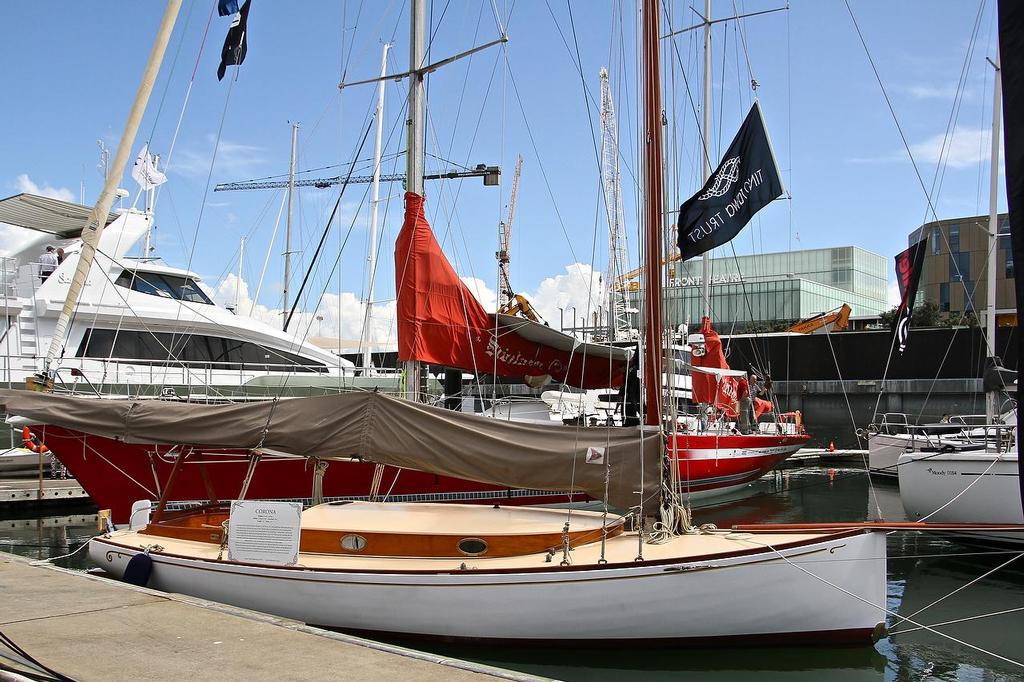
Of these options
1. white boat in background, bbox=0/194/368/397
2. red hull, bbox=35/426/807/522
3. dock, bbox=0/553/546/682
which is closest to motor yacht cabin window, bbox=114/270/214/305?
white boat in background, bbox=0/194/368/397

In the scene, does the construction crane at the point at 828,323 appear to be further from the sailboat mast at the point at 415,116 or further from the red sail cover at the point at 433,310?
the sailboat mast at the point at 415,116

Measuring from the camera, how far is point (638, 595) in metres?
7.74

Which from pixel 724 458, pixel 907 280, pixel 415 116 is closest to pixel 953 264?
pixel 907 280

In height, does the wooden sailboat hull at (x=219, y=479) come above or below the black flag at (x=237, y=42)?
below

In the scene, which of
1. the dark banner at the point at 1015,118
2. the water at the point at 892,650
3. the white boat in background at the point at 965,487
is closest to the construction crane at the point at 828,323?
the white boat in background at the point at 965,487

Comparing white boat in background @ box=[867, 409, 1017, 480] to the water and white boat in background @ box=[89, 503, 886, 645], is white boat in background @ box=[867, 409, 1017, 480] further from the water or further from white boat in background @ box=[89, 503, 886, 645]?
white boat in background @ box=[89, 503, 886, 645]

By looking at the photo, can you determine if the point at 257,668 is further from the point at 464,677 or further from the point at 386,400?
the point at 386,400

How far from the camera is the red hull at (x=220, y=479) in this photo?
12.9m

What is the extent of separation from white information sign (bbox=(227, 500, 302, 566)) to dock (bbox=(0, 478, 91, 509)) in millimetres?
10356

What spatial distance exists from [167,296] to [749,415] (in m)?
17.1

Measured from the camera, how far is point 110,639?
250 inches

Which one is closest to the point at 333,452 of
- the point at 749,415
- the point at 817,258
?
the point at 749,415

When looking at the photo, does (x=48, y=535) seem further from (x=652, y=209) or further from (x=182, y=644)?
(x=652, y=209)

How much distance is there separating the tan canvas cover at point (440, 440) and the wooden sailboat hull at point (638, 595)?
1021 mm
